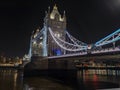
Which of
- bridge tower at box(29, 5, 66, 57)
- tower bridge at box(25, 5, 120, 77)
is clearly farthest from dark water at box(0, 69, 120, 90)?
bridge tower at box(29, 5, 66, 57)

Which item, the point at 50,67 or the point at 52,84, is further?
the point at 50,67

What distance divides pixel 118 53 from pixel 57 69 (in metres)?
30.7

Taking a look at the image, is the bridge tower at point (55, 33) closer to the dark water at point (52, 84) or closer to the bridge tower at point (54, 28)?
the bridge tower at point (54, 28)

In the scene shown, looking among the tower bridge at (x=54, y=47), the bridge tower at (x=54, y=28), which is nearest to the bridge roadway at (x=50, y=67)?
the tower bridge at (x=54, y=47)

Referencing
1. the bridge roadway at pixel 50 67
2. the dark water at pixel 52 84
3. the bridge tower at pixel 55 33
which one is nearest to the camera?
the dark water at pixel 52 84

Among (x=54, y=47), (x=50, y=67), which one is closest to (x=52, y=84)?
(x=50, y=67)

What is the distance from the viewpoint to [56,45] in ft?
215

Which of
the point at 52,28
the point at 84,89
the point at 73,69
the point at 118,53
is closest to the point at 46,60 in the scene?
the point at 73,69

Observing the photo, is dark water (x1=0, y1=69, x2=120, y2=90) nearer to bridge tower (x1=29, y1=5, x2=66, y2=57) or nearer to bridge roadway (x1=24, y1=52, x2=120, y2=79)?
bridge roadway (x1=24, y1=52, x2=120, y2=79)

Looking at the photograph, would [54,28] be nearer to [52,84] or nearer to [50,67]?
[50,67]

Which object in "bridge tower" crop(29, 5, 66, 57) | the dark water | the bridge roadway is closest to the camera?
the dark water

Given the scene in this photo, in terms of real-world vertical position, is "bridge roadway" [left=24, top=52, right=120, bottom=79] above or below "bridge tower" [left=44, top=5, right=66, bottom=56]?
below

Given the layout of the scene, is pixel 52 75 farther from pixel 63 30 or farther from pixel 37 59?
pixel 63 30

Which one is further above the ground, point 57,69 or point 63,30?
point 63,30
